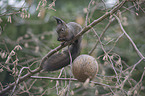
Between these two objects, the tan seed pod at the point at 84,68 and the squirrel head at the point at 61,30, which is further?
the squirrel head at the point at 61,30

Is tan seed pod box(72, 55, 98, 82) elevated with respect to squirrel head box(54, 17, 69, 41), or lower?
lower

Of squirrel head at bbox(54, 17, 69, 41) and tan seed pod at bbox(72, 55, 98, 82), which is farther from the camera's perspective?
squirrel head at bbox(54, 17, 69, 41)

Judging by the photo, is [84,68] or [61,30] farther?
[61,30]

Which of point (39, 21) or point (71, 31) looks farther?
Result: point (39, 21)

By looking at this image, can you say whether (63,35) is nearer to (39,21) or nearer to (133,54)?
(133,54)

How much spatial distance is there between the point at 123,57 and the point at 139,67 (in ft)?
1.59

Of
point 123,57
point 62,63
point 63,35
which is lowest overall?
point 123,57

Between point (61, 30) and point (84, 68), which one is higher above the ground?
point (61, 30)

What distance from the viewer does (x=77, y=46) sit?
3230mm

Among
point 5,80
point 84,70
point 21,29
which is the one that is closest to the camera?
point 84,70

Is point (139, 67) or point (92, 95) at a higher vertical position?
point (139, 67)

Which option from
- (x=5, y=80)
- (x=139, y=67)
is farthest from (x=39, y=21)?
(x=139, y=67)

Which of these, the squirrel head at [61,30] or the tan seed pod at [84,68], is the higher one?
the squirrel head at [61,30]

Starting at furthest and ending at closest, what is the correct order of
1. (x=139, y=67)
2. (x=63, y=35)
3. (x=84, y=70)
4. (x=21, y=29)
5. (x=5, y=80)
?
(x=21, y=29), (x=139, y=67), (x=5, y=80), (x=63, y=35), (x=84, y=70)
